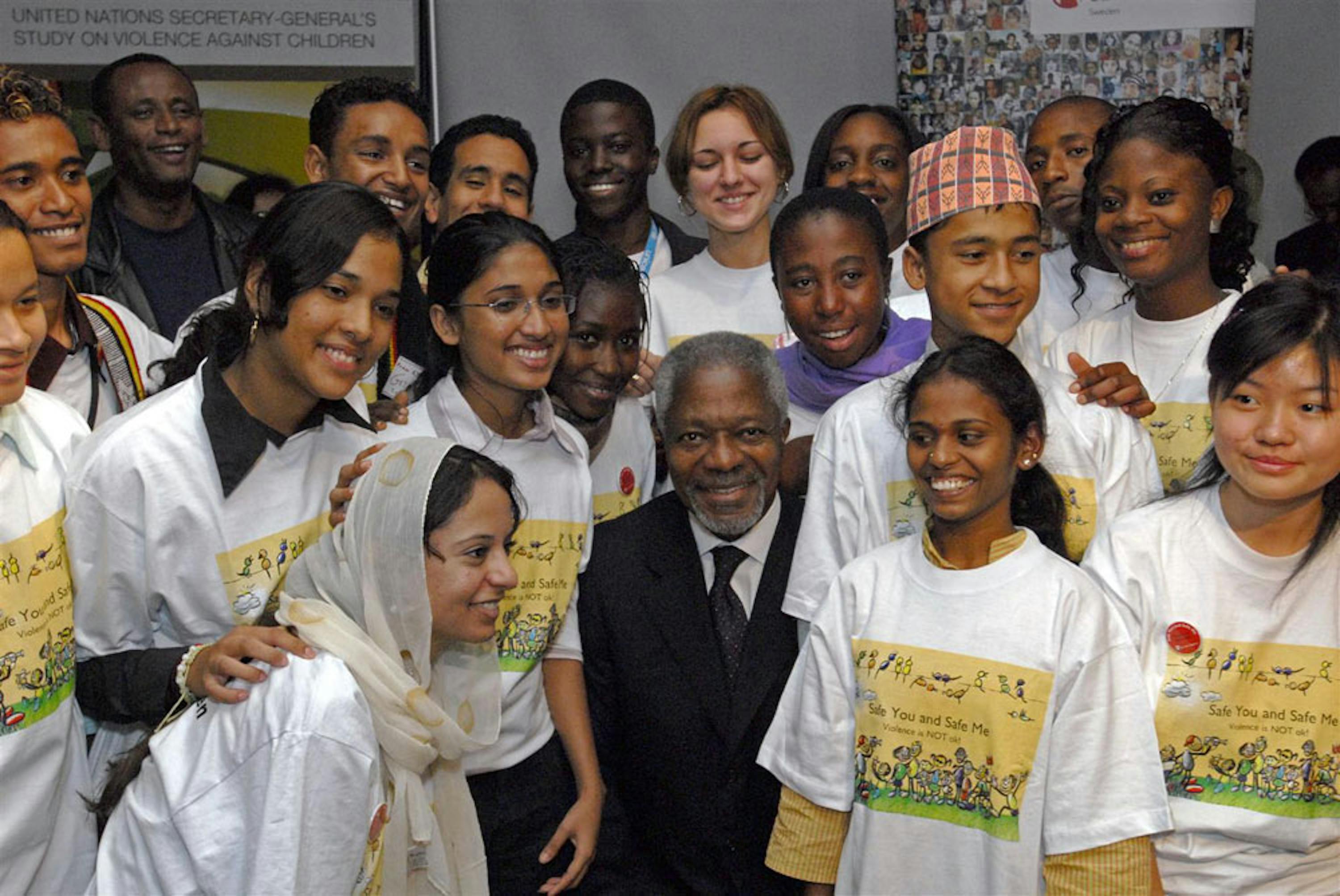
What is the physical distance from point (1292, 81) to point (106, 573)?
434 cm

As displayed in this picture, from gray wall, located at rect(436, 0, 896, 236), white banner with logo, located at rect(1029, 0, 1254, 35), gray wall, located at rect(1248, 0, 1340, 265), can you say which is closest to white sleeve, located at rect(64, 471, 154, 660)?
gray wall, located at rect(436, 0, 896, 236)

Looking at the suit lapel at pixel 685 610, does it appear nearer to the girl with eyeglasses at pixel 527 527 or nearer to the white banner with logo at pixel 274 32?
the girl with eyeglasses at pixel 527 527

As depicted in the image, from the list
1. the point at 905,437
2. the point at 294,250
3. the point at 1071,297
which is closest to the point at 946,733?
the point at 905,437

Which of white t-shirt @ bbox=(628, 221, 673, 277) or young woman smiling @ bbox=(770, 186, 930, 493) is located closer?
young woman smiling @ bbox=(770, 186, 930, 493)

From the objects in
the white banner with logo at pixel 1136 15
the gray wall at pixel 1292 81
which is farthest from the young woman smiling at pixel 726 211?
the gray wall at pixel 1292 81

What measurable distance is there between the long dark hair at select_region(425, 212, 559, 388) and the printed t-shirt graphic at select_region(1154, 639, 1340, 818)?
152cm

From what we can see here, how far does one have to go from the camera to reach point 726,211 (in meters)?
3.62

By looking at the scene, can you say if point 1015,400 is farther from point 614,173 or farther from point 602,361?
point 614,173

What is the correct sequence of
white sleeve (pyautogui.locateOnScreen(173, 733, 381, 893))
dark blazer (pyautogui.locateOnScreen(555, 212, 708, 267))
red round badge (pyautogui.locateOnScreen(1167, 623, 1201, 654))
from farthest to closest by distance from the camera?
dark blazer (pyautogui.locateOnScreen(555, 212, 708, 267)), red round badge (pyautogui.locateOnScreen(1167, 623, 1201, 654)), white sleeve (pyautogui.locateOnScreen(173, 733, 381, 893))

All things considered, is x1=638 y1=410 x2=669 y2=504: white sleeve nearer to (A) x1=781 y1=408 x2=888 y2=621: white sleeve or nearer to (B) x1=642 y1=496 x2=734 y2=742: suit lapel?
(B) x1=642 y1=496 x2=734 y2=742: suit lapel

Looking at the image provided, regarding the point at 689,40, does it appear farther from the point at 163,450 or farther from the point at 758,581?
the point at 163,450

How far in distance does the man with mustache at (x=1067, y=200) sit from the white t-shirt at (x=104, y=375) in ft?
7.38

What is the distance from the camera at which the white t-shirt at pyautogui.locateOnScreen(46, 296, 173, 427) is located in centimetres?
278

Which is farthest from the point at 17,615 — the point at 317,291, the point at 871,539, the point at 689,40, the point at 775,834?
the point at 689,40
